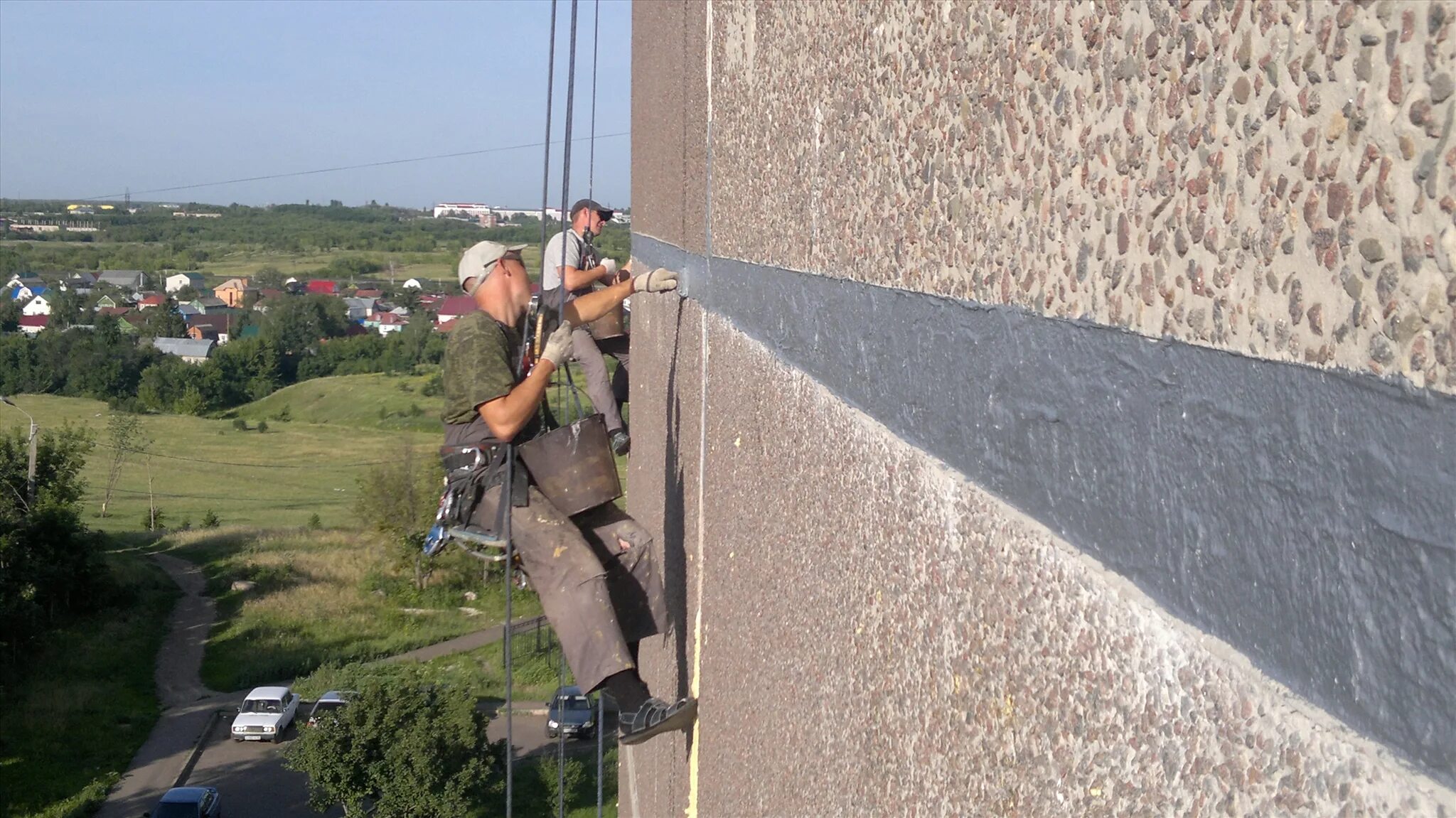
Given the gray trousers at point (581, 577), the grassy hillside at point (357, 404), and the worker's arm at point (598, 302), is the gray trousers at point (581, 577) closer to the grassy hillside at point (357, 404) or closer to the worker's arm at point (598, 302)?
the worker's arm at point (598, 302)

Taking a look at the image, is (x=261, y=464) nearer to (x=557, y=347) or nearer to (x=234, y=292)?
(x=234, y=292)

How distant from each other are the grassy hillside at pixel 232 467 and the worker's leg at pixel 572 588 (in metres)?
57.9

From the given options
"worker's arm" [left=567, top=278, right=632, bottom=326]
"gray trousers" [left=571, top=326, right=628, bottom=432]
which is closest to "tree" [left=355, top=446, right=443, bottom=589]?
"gray trousers" [left=571, top=326, right=628, bottom=432]

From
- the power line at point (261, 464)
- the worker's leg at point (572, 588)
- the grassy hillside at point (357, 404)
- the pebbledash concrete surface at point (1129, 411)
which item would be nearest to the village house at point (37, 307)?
the grassy hillside at point (357, 404)

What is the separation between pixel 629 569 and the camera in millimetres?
5234

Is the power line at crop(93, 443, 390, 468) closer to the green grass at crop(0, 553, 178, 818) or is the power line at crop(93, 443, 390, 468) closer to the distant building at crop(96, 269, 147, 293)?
the green grass at crop(0, 553, 178, 818)

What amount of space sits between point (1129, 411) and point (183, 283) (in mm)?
136741

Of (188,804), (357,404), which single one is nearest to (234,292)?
(357,404)

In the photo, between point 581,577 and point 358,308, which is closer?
point 581,577

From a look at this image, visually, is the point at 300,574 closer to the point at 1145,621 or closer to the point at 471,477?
the point at 471,477

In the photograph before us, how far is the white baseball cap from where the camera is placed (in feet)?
16.8

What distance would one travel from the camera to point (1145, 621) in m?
0.87

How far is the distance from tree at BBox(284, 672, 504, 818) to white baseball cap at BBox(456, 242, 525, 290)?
25680 millimetres

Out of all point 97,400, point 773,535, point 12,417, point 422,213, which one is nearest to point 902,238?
point 773,535
